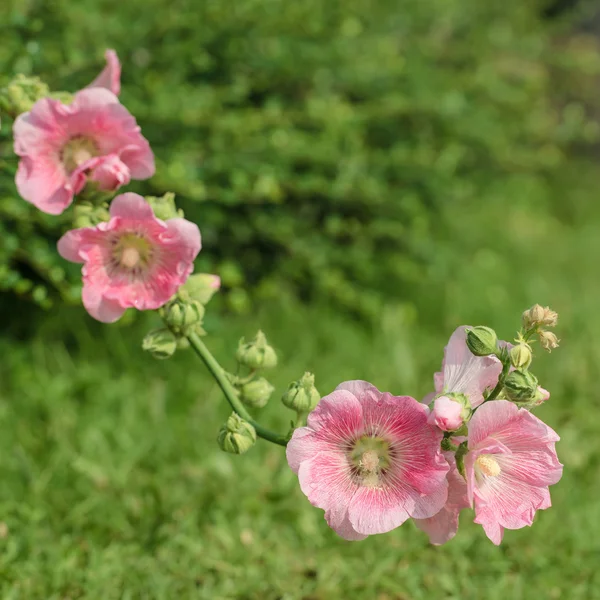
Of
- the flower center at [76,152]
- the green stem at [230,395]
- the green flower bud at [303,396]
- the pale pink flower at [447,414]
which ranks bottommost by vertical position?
the green stem at [230,395]

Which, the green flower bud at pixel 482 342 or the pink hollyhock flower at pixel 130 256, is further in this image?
the pink hollyhock flower at pixel 130 256

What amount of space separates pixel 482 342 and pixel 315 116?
156 cm

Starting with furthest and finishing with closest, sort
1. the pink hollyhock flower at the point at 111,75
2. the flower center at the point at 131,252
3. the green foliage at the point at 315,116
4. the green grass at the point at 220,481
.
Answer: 1. the green foliage at the point at 315,116
2. the green grass at the point at 220,481
3. the pink hollyhock flower at the point at 111,75
4. the flower center at the point at 131,252

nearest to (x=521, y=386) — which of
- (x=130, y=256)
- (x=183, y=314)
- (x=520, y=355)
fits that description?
(x=520, y=355)

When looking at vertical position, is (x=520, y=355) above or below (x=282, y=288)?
above

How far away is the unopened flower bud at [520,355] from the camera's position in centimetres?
104

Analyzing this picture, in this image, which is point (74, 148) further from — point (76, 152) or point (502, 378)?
point (502, 378)

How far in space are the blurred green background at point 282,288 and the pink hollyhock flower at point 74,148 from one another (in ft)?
0.92

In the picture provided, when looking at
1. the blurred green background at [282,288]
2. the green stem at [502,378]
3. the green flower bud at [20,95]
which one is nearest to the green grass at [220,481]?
the blurred green background at [282,288]

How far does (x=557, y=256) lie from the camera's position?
144 inches

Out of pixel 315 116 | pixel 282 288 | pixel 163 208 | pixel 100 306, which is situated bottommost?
pixel 282 288

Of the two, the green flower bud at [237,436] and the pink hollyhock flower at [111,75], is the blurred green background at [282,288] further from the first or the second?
the green flower bud at [237,436]

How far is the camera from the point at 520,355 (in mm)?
1037

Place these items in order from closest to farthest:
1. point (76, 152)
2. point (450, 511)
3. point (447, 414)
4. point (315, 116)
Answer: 1. point (447, 414)
2. point (450, 511)
3. point (76, 152)
4. point (315, 116)
